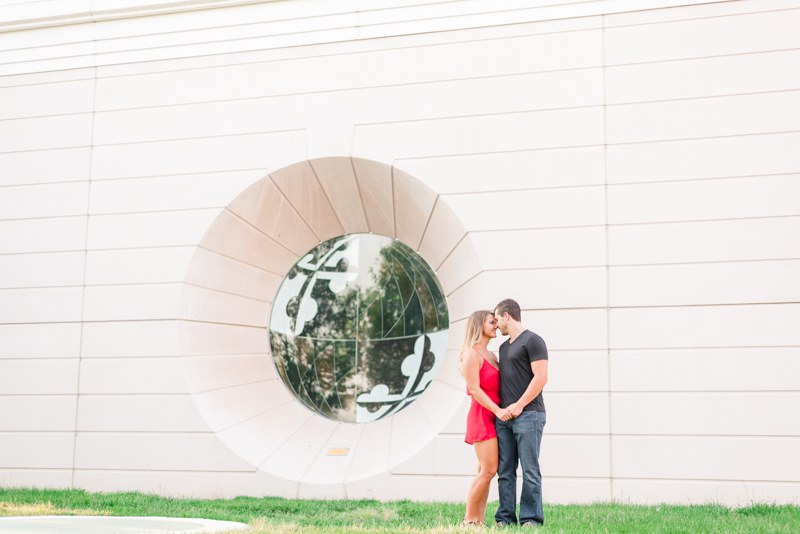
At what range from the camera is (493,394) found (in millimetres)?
4527

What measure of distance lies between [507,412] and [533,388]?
238mm

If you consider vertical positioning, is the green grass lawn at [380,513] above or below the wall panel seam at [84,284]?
below

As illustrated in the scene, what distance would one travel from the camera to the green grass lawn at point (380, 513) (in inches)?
174

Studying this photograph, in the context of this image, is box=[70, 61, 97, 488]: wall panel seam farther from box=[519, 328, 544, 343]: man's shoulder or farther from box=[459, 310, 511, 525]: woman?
box=[519, 328, 544, 343]: man's shoulder

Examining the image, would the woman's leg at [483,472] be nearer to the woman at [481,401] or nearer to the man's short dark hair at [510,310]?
the woman at [481,401]

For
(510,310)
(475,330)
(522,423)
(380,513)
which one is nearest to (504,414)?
(522,423)

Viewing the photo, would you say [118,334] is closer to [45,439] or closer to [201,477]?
[45,439]

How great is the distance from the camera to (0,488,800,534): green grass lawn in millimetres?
4414

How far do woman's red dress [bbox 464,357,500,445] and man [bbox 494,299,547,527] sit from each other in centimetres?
6

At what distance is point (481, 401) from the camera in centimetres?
437

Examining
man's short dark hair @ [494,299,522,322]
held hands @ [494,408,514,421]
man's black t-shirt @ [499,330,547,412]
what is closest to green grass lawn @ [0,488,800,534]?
held hands @ [494,408,514,421]

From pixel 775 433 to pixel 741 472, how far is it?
46 centimetres

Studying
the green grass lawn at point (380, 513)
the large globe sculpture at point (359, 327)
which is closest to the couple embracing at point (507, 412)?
the green grass lawn at point (380, 513)

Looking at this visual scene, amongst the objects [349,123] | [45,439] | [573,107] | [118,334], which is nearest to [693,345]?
[573,107]
